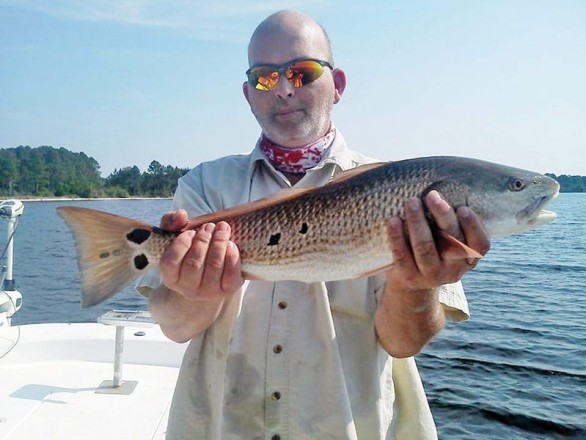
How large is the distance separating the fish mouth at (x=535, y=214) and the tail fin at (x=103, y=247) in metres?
1.91

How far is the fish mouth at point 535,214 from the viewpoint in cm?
288

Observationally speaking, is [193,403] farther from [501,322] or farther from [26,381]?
[501,322]

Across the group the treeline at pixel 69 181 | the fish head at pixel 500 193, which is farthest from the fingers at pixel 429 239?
the treeline at pixel 69 181

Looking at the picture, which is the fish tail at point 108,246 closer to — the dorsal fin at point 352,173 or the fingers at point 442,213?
the dorsal fin at point 352,173

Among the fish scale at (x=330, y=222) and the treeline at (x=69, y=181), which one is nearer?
the fish scale at (x=330, y=222)

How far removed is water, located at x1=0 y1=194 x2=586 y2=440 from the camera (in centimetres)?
950

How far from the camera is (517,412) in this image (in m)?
9.67

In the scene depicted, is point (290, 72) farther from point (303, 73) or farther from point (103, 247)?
point (103, 247)

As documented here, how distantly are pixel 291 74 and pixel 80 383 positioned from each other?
435 centimetres

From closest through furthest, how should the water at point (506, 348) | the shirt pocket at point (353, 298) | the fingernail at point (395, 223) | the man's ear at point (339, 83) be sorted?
the fingernail at point (395, 223) → the shirt pocket at point (353, 298) → the man's ear at point (339, 83) → the water at point (506, 348)

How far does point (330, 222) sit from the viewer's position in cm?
286

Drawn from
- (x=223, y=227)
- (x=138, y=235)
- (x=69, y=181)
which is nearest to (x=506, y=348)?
(x=223, y=227)

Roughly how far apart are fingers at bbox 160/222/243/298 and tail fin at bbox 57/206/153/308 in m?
0.22

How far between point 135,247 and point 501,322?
1370 cm
